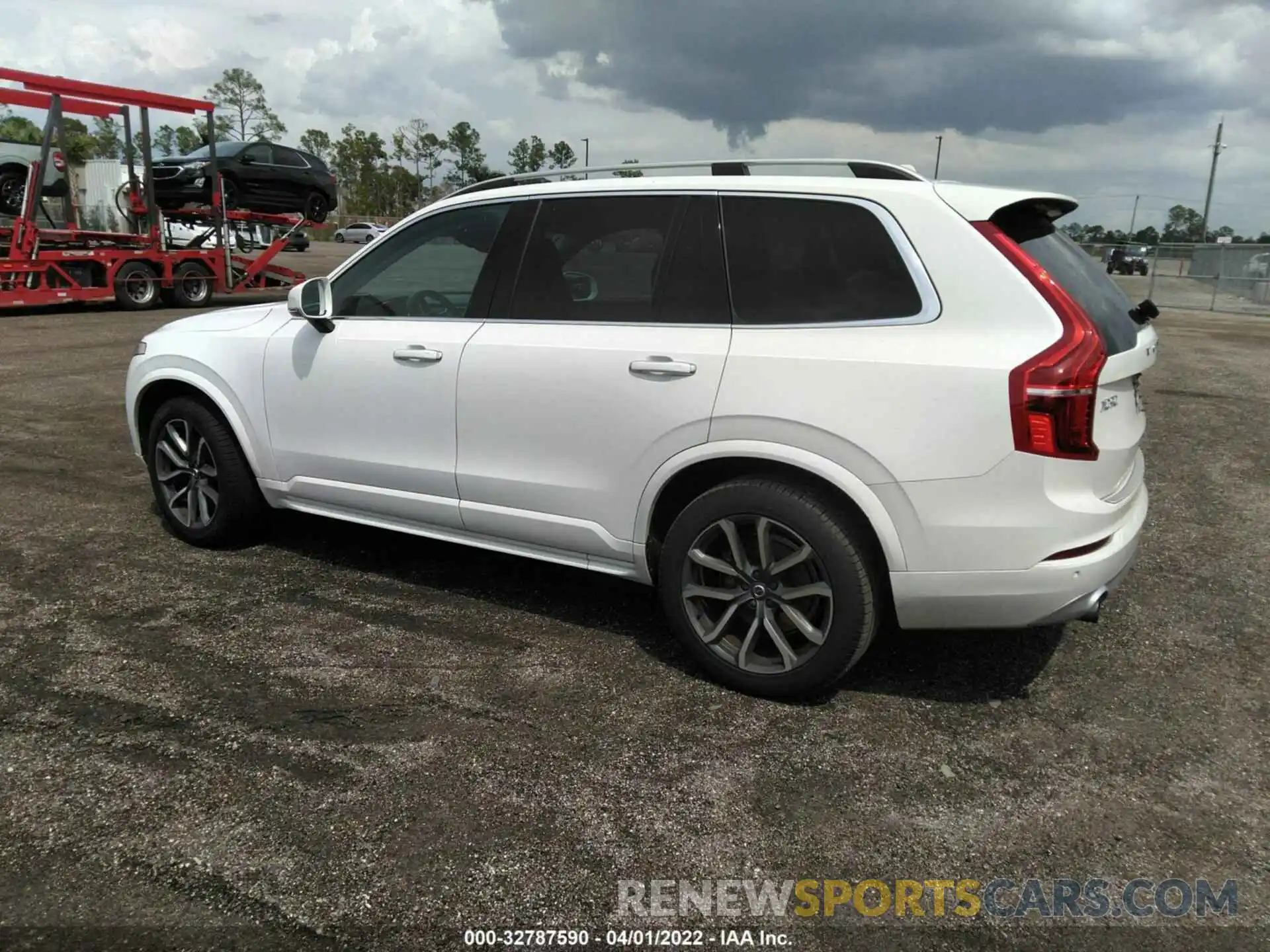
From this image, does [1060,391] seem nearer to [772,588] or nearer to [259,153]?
[772,588]

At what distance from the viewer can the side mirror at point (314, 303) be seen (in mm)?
4078

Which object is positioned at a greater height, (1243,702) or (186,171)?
(186,171)

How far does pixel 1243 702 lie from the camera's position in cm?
338

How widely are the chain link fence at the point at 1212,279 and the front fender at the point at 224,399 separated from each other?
22.9 metres

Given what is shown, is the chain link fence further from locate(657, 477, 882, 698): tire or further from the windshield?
locate(657, 477, 882, 698): tire

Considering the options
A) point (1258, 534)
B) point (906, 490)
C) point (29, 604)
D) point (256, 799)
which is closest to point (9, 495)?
point (29, 604)

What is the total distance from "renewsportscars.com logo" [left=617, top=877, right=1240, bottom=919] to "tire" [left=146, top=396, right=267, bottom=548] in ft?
10.1

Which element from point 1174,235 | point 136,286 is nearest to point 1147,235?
point 1174,235

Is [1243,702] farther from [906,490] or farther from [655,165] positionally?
[655,165]

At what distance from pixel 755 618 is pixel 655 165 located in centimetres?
179

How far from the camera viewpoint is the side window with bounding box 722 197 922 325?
10.1ft

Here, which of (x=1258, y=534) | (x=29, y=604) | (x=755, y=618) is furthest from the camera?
(x=1258, y=534)

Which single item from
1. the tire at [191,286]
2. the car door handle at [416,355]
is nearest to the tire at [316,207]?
the tire at [191,286]

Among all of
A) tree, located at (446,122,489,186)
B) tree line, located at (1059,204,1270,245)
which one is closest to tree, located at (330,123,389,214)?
tree, located at (446,122,489,186)
